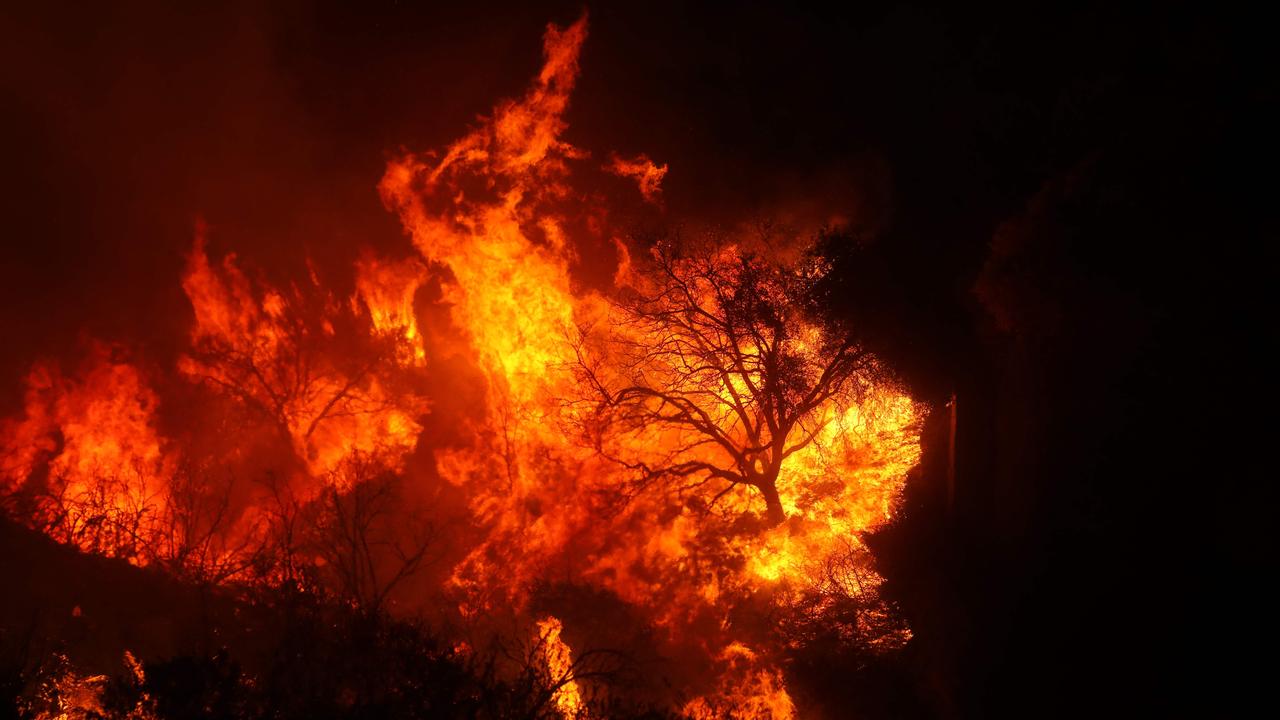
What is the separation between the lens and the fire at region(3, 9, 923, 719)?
1393 centimetres

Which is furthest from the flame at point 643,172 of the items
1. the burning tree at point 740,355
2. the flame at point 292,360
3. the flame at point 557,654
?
the flame at point 557,654

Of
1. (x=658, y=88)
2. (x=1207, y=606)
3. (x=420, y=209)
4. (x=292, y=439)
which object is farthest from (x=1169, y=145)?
(x=292, y=439)

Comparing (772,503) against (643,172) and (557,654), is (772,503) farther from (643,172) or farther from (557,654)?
(643,172)

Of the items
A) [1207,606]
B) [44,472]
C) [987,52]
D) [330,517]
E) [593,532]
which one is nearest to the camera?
[1207,606]

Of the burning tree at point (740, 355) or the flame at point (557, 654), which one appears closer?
the flame at point (557, 654)

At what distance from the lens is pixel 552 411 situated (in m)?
18.5

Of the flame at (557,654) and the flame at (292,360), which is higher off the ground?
the flame at (292,360)

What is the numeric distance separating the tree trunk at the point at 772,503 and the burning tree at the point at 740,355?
2cm

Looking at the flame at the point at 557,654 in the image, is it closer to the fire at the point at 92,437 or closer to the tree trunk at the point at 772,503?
the tree trunk at the point at 772,503

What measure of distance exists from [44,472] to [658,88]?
70.0ft

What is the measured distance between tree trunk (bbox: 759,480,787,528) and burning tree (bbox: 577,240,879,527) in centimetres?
2

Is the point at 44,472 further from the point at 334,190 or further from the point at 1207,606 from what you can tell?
the point at 1207,606

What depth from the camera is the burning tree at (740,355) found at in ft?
45.0

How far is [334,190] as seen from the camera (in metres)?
21.0
